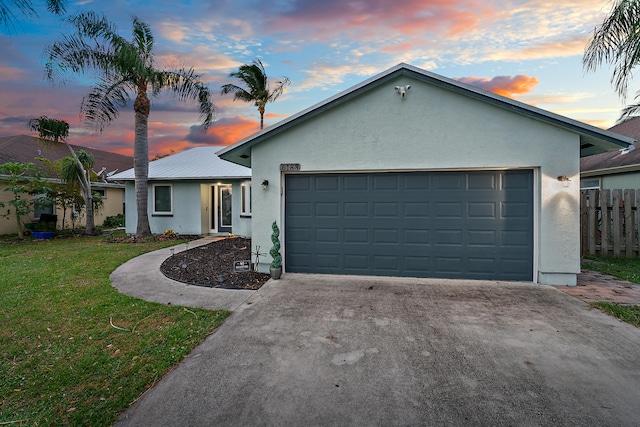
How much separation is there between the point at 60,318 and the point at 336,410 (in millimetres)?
4425

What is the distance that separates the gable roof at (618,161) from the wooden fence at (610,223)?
8.96 feet

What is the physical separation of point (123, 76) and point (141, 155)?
3.09 meters

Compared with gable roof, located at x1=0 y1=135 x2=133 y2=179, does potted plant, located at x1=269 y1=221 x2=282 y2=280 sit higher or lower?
lower

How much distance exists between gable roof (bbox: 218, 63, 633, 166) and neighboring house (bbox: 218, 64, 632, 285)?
23mm

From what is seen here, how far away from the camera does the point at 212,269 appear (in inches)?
289

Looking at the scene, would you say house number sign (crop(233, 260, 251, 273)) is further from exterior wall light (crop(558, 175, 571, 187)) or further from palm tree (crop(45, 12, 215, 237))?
palm tree (crop(45, 12, 215, 237))

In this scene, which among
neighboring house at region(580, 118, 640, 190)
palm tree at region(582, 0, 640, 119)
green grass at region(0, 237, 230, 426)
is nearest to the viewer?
green grass at region(0, 237, 230, 426)

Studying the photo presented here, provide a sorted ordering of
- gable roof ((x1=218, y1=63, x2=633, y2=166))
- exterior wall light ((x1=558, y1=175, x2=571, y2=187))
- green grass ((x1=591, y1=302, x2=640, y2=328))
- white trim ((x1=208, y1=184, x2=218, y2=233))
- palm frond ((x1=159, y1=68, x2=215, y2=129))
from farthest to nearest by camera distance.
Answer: white trim ((x1=208, y1=184, x2=218, y2=233)) < palm frond ((x1=159, y1=68, x2=215, y2=129)) < exterior wall light ((x1=558, y1=175, x2=571, y2=187)) < gable roof ((x1=218, y1=63, x2=633, y2=166)) < green grass ((x1=591, y1=302, x2=640, y2=328))

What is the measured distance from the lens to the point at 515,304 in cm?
498

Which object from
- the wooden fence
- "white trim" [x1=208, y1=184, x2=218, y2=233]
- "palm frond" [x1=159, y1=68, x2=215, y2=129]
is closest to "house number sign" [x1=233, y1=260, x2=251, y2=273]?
"white trim" [x1=208, y1=184, x2=218, y2=233]

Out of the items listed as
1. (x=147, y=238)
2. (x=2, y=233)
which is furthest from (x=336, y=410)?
(x=2, y=233)

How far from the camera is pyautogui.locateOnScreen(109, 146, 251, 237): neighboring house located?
13094 millimetres

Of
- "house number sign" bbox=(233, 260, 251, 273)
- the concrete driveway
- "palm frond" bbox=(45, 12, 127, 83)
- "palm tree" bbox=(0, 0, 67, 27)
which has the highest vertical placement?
"palm frond" bbox=(45, 12, 127, 83)

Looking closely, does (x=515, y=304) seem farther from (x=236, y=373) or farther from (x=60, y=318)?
(x=60, y=318)
